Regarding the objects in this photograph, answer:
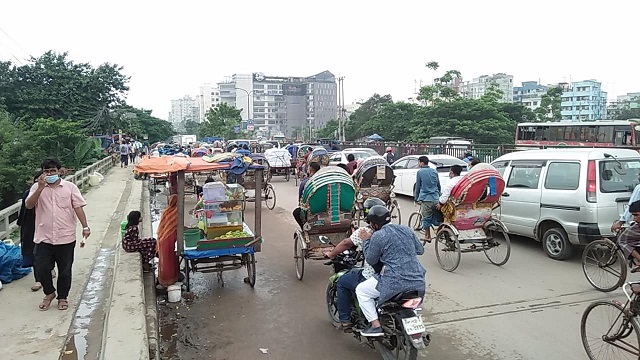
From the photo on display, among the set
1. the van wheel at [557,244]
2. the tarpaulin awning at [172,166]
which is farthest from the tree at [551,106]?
the tarpaulin awning at [172,166]

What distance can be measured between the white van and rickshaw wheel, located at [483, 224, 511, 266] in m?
0.84

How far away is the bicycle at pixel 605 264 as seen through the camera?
20.4ft

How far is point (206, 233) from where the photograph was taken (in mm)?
6652

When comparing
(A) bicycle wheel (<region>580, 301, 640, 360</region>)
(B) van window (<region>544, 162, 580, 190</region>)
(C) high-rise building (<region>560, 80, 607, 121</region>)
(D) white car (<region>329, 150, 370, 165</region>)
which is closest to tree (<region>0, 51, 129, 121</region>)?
(D) white car (<region>329, 150, 370, 165</region>)

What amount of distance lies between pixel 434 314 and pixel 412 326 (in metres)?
1.95

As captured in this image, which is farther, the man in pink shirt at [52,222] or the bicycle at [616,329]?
the man in pink shirt at [52,222]

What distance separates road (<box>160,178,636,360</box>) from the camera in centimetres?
480

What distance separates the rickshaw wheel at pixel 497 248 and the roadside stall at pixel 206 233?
3845mm

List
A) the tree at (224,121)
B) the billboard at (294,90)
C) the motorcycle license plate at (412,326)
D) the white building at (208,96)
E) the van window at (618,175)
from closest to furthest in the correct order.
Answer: the motorcycle license plate at (412,326) → the van window at (618,175) → the tree at (224,121) → the billboard at (294,90) → the white building at (208,96)

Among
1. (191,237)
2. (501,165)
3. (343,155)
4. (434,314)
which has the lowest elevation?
(434,314)

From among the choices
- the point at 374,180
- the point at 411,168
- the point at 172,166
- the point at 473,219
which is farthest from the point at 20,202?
the point at 411,168

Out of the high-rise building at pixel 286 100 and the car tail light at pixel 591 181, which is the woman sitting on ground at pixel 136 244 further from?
the high-rise building at pixel 286 100

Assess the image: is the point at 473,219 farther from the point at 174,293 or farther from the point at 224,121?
the point at 224,121

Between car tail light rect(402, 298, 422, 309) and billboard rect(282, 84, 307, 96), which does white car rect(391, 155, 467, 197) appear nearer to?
car tail light rect(402, 298, 422, 309)
